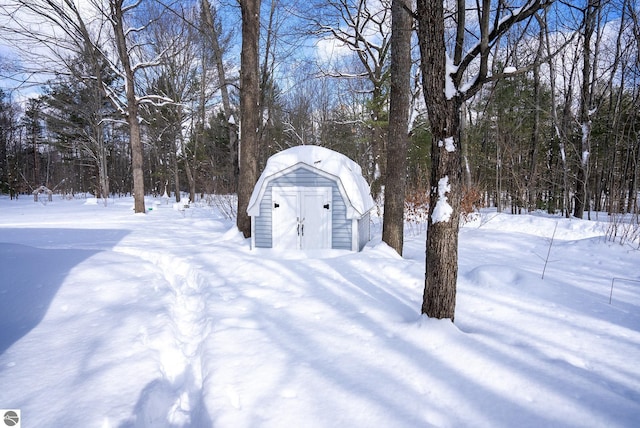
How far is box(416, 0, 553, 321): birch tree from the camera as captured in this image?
2.98 metres

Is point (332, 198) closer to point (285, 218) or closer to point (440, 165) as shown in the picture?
point (285, 218)

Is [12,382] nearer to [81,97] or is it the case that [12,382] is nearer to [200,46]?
[200,46]

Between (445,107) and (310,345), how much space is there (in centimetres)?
271

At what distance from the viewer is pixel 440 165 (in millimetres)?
3186

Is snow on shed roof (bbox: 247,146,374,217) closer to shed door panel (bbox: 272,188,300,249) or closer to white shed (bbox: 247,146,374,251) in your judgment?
white shed (bbox: 247,146,374,251)

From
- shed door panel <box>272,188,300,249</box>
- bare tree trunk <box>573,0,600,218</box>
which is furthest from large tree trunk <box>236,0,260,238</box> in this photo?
bare tree trunk <box>573,0,600,218</box>

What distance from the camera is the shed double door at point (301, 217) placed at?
7.11 m

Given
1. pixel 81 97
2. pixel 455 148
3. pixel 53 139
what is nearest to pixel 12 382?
pixel 455 148

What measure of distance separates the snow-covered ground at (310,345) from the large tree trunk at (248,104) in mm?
2832

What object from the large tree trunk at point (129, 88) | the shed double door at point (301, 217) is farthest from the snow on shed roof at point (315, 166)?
the large tree trunk at point (129, 88)

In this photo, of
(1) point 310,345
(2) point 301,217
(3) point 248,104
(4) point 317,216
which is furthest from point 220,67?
(1) point 310,345

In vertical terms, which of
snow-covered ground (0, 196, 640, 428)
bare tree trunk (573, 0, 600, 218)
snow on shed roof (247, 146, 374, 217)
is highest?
bare tree trunk (573, 0, 600, 218)

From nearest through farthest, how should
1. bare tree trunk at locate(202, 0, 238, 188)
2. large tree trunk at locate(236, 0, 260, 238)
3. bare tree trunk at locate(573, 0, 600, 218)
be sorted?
large tree trunk at locate(236, 0, 260, 238) → bare tree trunk at locate(573, 0, 600, 218) → bare tree trunk at locate(202, 0, 238, 188)

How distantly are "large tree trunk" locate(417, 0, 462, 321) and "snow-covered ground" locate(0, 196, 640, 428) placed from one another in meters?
0.40
